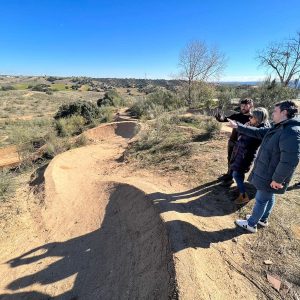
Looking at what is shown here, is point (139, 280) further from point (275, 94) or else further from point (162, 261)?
point (275, 94)

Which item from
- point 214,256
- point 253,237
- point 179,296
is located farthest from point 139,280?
point 253,237

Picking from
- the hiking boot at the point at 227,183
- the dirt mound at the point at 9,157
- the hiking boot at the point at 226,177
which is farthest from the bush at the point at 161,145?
the dirt mound at the point at 9,157

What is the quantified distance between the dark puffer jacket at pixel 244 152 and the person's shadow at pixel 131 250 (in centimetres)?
79

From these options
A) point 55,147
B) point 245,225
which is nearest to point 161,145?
point 55,147

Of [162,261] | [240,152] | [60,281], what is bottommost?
[60,281]

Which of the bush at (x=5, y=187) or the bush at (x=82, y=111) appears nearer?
the bush at (x=5, y=187)

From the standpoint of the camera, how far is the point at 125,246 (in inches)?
161

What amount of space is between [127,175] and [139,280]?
3951 millimetres

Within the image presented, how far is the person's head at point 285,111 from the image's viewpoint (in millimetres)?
2760

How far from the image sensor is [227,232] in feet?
12.1

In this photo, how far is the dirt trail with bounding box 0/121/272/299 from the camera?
9.69 feet

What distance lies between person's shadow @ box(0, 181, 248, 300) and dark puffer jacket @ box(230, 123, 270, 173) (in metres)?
0.79

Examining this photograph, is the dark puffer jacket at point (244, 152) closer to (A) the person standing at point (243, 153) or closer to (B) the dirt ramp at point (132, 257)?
A: (A) the person standing at point (243, 153)

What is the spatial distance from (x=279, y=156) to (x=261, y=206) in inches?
32.3
